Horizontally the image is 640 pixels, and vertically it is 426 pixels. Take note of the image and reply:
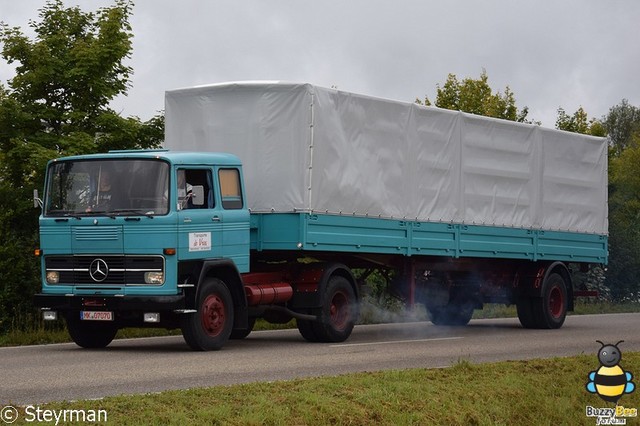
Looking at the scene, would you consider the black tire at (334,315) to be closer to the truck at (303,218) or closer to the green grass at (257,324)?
the truck at (303,218)

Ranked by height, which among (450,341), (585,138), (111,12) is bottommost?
(450,341)

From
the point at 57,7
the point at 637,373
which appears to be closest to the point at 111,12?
the point at 57,7

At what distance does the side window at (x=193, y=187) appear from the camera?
16.5 meters

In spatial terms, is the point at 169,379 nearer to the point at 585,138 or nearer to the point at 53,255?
the point at 53,255

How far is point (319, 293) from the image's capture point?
18.6m

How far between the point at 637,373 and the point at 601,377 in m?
1.72

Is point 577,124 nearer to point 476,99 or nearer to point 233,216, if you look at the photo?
point 476,99

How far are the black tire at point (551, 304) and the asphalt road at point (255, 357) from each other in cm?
79

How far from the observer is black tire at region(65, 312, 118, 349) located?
17328 millimetres

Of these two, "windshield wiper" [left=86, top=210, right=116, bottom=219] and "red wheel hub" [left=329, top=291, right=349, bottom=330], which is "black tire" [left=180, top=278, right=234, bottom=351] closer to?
"windshield wiper" [left=86, top=210, right=116, bottom=219]

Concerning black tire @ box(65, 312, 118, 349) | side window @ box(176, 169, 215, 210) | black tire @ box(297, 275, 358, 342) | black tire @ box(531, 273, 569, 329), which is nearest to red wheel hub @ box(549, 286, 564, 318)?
black tire @ box(531, 273, 569, 329)

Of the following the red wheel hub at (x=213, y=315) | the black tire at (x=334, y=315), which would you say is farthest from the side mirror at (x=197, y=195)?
the black tire at (x=334, y=315)

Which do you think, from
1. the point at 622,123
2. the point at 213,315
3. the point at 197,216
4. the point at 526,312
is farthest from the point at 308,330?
the point at 622,123

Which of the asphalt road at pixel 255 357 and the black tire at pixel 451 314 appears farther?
the black tire at pixel 451 314
